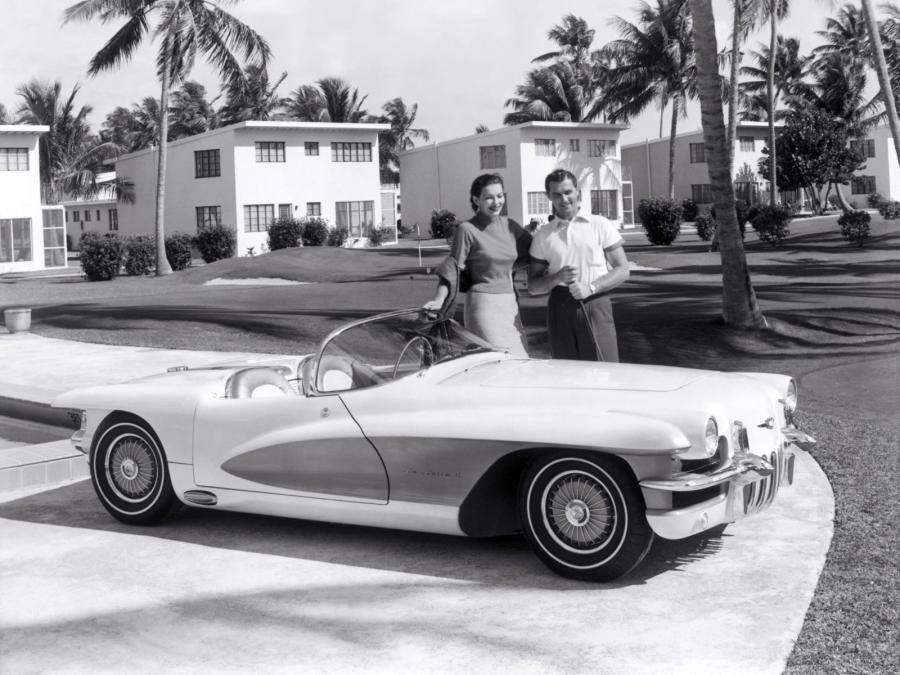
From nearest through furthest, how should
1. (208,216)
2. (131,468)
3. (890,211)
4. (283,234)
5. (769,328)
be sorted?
1. (131,468)
2. (769,328)
3. (283,234)
4. (890,211)
5. (208,216)

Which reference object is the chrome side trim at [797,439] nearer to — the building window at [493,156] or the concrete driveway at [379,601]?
the concrete driveway at [379,601]

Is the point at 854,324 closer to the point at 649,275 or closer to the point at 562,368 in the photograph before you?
the point at 562,368

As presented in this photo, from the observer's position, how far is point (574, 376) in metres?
5.53

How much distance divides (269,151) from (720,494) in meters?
46.8

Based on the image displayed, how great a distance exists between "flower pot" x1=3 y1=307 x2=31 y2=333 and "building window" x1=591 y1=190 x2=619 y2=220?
137ft

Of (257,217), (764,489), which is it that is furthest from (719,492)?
(257,217)

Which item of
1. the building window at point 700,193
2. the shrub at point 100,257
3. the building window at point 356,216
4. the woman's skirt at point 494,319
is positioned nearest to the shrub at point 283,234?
the building window at point 356,216

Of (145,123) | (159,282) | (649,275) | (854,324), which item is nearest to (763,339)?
(854,324)

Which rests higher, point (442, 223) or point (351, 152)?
point (351, 152)

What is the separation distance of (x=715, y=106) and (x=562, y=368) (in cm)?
1089

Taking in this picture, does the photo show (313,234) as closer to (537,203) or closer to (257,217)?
(257,217)

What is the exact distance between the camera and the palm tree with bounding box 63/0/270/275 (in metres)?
36.2

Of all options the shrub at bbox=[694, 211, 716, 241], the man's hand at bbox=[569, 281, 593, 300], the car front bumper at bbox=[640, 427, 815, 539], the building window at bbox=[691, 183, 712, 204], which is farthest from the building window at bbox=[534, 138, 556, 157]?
the car front bumper at bbox=[640, 427, 815, 539]

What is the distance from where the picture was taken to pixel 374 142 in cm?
5344
